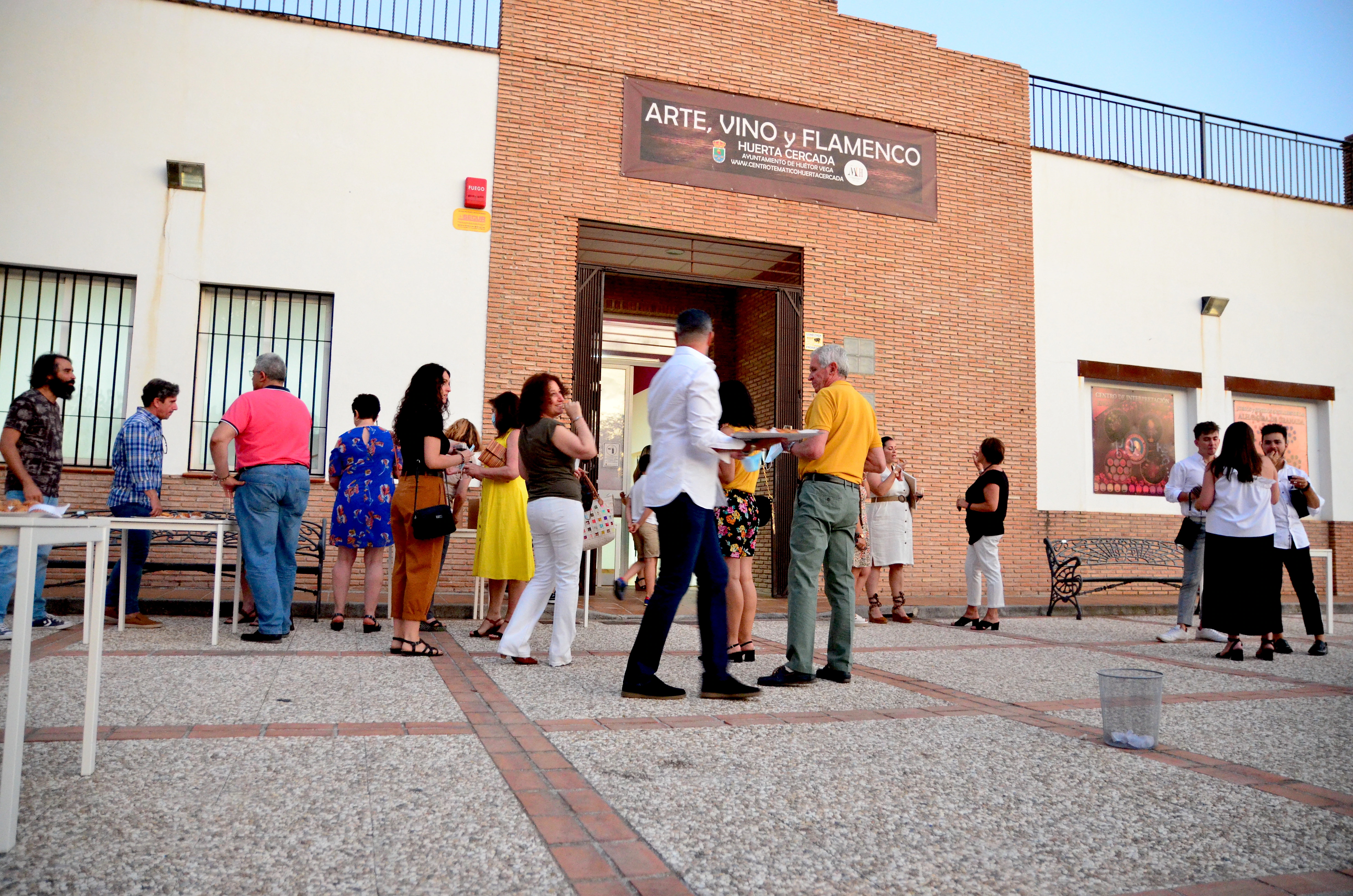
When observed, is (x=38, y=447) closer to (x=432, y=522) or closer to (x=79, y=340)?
(x=432, y=522)

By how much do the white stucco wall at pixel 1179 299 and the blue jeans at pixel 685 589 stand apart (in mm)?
10004

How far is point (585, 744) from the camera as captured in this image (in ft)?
11.9

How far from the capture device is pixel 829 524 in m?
5.21

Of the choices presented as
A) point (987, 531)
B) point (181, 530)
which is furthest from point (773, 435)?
point (987, 531)

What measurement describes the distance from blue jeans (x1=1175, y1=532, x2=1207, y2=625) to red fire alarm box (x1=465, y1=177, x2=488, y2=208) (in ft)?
27.0

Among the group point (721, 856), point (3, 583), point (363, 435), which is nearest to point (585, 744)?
point (721, 856)

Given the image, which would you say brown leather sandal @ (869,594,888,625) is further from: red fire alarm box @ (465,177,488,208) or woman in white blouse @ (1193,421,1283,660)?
red fire alarm box @ (465,177,488,208)

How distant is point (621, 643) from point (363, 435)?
8.07 ft

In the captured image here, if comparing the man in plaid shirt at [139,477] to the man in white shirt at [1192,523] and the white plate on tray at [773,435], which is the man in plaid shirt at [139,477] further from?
the man in white shirt at [1192,523]

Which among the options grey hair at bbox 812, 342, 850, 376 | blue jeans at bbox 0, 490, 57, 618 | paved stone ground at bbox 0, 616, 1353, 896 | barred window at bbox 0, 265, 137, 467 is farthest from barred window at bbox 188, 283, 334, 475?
grey hair at bbox 812, 342, 850, 376

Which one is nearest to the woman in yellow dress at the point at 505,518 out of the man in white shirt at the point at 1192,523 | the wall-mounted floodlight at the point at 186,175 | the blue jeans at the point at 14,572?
the blue jeans at the point at 14,572

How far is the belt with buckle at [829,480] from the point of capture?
524 centimetres

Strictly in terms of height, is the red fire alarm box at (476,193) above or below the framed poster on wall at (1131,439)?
above

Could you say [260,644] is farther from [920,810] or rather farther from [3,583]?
[920,810]
